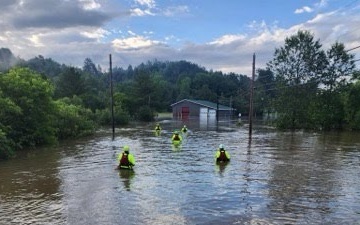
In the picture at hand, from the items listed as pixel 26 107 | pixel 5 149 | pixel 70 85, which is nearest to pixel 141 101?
pixel 70 85

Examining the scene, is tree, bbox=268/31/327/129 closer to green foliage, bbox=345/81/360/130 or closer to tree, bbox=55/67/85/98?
green foliage, bbox=345/81/360/130

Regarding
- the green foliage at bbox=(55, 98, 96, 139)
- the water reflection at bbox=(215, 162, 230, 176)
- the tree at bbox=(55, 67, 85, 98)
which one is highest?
the tree at bbox=(55, 67, 85, 98)

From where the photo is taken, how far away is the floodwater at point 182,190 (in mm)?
12383

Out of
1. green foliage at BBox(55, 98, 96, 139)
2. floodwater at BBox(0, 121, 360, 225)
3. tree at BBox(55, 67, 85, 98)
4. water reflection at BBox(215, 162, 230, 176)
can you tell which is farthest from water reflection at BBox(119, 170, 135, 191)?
tree at BBox(55, 67, 85, 98)

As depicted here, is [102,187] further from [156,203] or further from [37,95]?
[37,95]

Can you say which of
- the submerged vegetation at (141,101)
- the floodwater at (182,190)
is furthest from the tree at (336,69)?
the floodwater at (182,190)

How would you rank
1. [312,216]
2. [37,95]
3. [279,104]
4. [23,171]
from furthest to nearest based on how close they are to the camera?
[279,104]
[37,95]
[23,171]
[312,216]

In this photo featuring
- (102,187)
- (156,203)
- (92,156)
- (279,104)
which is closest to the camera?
(156,203)

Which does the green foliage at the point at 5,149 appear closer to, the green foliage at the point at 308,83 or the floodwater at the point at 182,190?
the floodwater at the point at 182,190

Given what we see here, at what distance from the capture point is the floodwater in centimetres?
1238

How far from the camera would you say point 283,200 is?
14.4 meters

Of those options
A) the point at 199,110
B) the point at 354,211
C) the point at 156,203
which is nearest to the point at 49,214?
the point at 156,203

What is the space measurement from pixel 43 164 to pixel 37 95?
900 cm

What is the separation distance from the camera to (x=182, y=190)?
16.0 m
